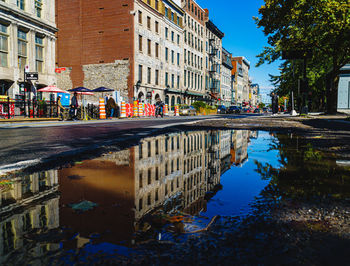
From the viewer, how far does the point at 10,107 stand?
742 inches

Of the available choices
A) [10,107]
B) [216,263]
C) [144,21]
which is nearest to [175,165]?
[216,263]

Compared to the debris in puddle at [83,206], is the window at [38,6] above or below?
above

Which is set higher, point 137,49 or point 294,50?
point 137,49

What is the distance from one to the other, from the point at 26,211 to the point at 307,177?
8.61 ft

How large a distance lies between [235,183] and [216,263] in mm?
1611

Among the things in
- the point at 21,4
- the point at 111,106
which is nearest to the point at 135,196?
the point at 111,106

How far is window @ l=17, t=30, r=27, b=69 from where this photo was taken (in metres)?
23.3

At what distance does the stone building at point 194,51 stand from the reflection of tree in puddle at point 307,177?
4469 cm

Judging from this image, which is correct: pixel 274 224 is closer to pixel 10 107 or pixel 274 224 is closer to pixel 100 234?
pixel 100 234

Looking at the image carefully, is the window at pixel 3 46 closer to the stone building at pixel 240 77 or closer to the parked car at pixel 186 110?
the parked car at pixel 186 110

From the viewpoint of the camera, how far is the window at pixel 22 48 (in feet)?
76.4

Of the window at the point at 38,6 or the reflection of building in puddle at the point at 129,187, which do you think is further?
the window at the point at 38,6

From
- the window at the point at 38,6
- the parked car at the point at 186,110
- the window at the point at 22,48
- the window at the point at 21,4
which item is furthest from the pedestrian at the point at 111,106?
the parked car at the point at 186,110

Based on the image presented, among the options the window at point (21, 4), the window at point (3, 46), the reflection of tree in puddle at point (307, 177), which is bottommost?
the reflection of tree in puddle at point (307, 177)
